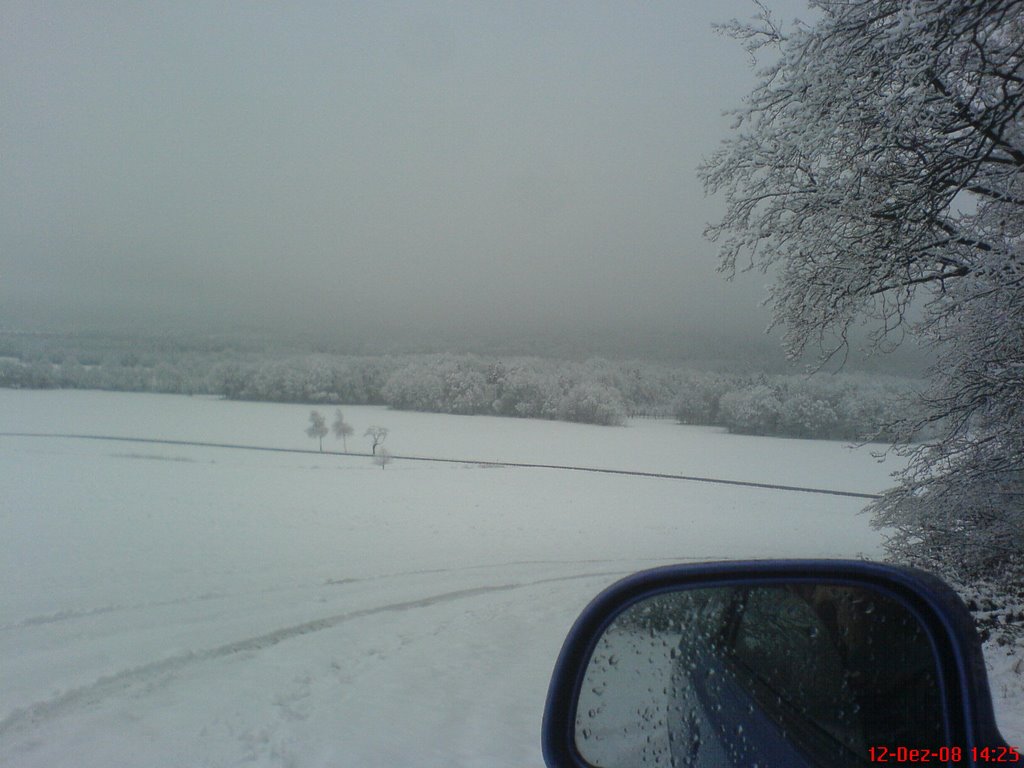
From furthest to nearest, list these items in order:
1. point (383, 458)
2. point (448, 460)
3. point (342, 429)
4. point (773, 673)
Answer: point (342, 429), point (448, 460), point (383, 458), point (773, 673)

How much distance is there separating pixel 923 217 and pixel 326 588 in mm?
8517

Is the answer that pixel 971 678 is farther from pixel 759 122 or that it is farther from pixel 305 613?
pixel 305 613

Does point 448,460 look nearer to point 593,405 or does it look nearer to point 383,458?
point 383,458

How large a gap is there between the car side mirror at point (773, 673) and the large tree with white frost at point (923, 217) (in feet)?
12.7

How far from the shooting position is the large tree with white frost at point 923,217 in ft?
13.5

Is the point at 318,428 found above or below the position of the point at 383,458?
above

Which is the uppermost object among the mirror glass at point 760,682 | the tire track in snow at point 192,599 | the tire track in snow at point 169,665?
the mirror glass at point 760,682

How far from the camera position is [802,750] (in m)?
1.14

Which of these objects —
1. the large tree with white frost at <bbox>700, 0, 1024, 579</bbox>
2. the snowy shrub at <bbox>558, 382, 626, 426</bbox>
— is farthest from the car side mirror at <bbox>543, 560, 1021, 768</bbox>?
the snowy shrub at <bbox>558, 382, 626, 426</bbox>

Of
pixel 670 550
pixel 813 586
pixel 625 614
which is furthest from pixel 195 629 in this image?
pixel 670 550

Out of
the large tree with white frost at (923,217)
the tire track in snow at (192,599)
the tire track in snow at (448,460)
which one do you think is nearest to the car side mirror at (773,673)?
the large tree with white frost at (923,217)
